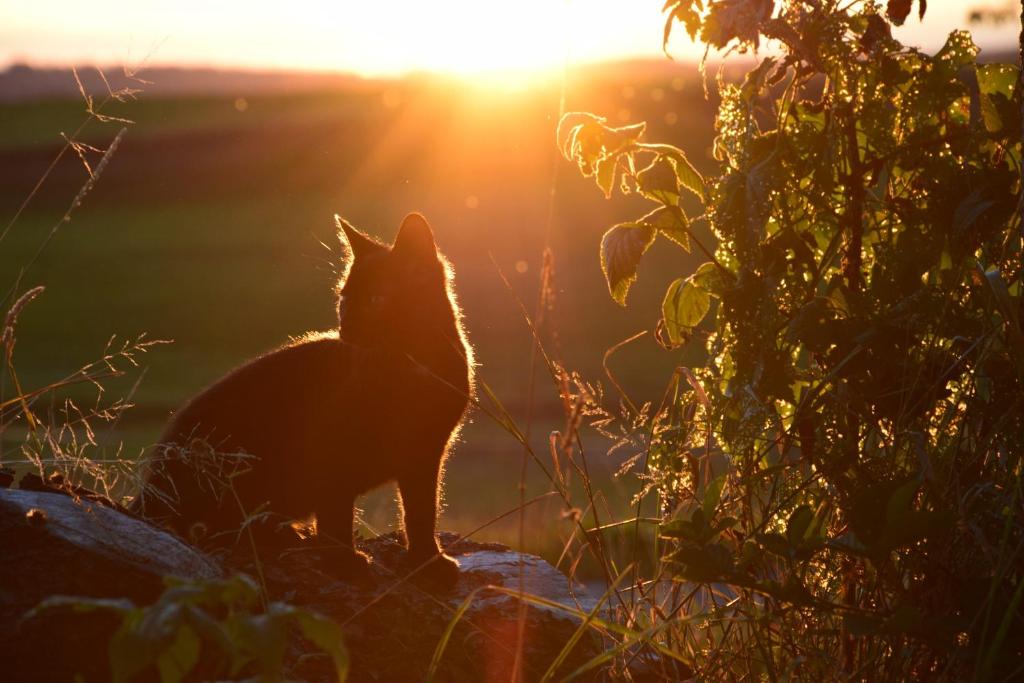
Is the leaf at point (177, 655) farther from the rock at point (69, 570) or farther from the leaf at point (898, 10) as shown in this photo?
the leaf at point (898, 10)

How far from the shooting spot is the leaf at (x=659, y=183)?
9.21ft

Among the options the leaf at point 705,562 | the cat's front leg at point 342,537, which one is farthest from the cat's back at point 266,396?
the leaf at point 705,562

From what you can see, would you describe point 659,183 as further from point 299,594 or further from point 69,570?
point 69,570

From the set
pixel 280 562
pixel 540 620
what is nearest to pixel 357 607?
pixel 280 562

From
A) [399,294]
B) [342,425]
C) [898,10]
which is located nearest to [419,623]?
[342,425]

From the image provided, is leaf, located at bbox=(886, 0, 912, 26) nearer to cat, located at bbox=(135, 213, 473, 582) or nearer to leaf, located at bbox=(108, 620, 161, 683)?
cat, located at bbox=(135, 213, 473, 582)

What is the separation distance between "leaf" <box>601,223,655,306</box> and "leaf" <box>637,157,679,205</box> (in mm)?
96

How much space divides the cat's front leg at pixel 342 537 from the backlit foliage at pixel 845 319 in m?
0.93

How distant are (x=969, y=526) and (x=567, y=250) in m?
13.5

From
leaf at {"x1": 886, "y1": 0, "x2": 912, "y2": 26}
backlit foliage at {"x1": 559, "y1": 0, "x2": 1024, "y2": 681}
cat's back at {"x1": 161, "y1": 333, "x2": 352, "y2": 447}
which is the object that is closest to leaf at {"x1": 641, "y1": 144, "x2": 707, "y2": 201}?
backlit foliage at {"x1": 559, "y1": 0, "x2": 1024, "y2": 681}

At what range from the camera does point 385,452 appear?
3.40 meters

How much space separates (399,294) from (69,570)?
1609 millimetres

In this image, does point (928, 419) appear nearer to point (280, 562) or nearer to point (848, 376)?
point (848, 376)

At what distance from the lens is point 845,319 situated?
2.72 metres
